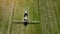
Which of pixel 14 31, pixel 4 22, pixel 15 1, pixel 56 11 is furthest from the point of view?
pixel 15 1

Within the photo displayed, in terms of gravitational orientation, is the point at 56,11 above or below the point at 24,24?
above

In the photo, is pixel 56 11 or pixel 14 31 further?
pixel 56 11

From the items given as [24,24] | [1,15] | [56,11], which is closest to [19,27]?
[24,24]

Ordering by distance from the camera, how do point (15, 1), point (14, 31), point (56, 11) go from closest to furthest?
point (14, 31), point (56, 11), point (15, 1)

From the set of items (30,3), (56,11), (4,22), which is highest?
(30,3)

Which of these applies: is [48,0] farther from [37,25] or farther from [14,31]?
[14,31]

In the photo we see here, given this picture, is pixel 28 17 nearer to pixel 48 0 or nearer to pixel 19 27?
pixel 19 27
